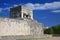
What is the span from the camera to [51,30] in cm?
3228

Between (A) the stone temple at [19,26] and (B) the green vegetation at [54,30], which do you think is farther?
(B) the green vegetation at [54,30]

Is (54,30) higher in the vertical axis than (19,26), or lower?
lower

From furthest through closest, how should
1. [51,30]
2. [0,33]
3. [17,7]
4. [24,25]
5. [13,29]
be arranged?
[51,30] → [17,7] → [24,25] → [13,29] → [0,33]

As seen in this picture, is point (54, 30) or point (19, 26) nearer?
point (19, 26)

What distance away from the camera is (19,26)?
75.9 ft

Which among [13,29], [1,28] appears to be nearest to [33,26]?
[13,29]

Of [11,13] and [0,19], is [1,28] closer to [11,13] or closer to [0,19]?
[0,19]

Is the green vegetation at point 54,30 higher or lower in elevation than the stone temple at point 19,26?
lower

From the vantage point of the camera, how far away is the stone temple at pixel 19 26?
2058 cm

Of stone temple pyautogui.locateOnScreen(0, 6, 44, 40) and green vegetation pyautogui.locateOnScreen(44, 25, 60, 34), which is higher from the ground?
stone temple pyautogui.locateOnScreen(0, 6, 44, 40)

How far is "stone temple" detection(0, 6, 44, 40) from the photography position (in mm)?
20578

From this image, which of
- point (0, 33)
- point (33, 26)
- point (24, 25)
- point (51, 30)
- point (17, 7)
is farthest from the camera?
point (51, 30)

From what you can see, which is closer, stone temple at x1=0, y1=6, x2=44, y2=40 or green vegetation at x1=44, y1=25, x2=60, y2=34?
stone temple at x1=0, y1=6, x2=44, y2=40

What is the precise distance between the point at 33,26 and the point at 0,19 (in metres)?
6.63
